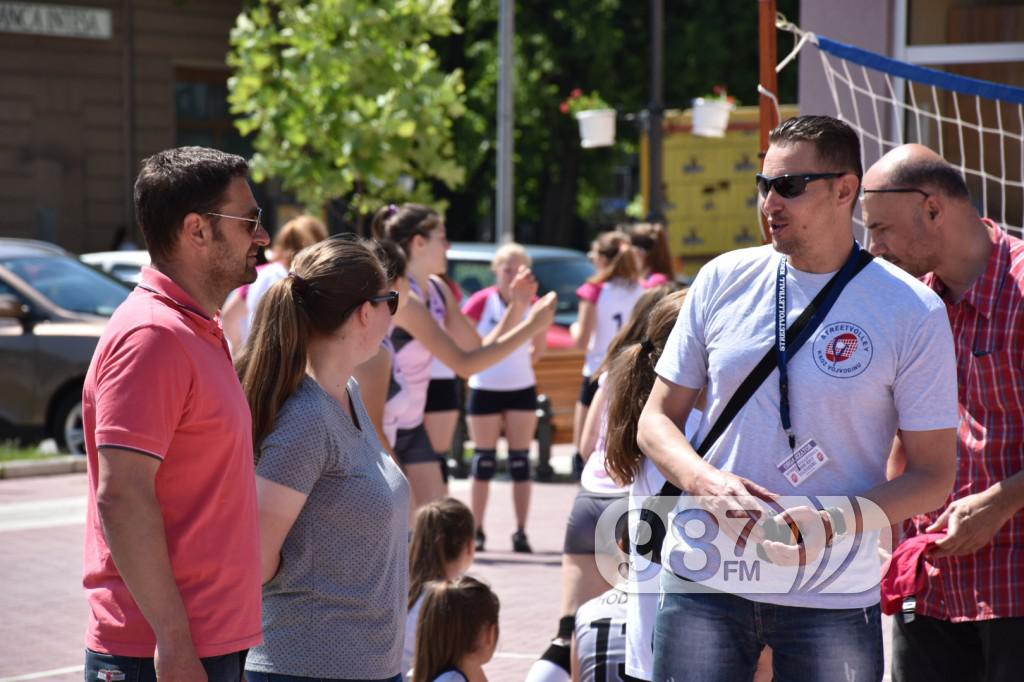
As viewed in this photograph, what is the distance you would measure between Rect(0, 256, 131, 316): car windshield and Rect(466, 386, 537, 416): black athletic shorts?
4.93 m

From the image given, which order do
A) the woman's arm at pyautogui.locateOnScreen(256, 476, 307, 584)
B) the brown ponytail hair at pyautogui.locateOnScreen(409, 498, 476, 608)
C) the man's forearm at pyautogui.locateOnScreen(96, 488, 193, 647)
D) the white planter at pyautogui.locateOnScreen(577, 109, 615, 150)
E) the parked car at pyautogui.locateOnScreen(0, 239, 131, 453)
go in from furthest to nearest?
the white planter at pyautogui.locateOnScreen(577, 109, 615, 150), the parked car at pyautogui.locateOnScreen(0, 239, 131, 453), the brown ponytail hair at pyautogui.locateOnScreen(409, 498, 476, 608), the woman's arm at pyautogui.locateOnScreen(256, 476, 307, 584), the man's forearm at pyautogui.locateOnScreen(96, 488, 193, 647)

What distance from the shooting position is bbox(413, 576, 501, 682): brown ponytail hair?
453cm

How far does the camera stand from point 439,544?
5199mm

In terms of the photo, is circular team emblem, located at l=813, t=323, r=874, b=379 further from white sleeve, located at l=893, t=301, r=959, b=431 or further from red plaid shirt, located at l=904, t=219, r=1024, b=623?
red plaid shirt, located at l=904, t=219, r=1024, b=623

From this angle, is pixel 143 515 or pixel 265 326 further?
pixel 265 326

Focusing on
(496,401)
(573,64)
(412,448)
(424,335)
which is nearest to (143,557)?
(424,335)

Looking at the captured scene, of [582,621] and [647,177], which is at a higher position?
[647,177]

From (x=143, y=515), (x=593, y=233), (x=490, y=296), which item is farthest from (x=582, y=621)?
(x=593, y=233)

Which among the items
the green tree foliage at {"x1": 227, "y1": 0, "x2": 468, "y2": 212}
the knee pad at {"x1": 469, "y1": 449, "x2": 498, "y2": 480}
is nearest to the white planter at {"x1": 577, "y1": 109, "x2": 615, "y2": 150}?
the green tree foliage at {"x1": 227, "y1": 0, "x2": 468, "y2": 212}

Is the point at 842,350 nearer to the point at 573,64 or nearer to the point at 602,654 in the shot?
the point at 602,654

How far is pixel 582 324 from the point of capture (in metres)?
10.1

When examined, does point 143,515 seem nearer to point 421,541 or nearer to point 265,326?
point 265,326

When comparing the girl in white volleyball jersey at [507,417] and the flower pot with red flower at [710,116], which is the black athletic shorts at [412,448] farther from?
the flower pot with red flower at [710,116]

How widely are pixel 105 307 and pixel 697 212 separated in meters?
9.17
